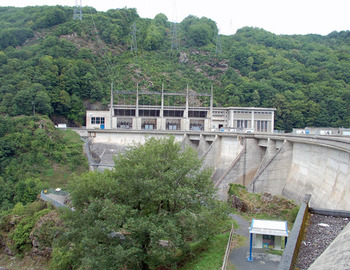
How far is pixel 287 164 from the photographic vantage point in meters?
29.3

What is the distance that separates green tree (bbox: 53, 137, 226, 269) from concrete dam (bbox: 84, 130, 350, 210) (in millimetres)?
3053

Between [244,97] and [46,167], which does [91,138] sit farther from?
[244,97]

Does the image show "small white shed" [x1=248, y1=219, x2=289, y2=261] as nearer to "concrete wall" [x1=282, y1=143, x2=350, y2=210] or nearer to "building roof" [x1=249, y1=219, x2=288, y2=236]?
"building roof" [x1=249, y1=219, x2=288, y2=236]

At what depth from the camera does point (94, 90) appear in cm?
7394

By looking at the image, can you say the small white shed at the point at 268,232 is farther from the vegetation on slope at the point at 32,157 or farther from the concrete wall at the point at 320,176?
the vegetation on slope at the point at 32,157

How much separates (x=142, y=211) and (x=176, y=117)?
151 ft

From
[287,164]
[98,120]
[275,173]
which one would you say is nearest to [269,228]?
[275,173]

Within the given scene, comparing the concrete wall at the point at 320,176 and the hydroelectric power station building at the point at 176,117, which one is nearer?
the concrete wall at the point at 320,176

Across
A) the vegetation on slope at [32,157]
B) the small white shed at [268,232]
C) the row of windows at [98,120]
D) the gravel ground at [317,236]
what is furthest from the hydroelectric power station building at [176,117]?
the gravel ground at [317,236]

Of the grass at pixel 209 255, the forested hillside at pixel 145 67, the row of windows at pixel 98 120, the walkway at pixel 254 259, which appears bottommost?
the grass at pixel 209 255

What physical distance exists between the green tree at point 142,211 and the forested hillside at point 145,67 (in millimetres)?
45276

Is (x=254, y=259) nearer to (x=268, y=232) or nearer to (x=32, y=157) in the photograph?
(x=268, y=232)

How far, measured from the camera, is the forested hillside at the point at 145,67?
68.4m

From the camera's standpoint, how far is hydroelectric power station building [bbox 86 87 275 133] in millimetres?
62500
